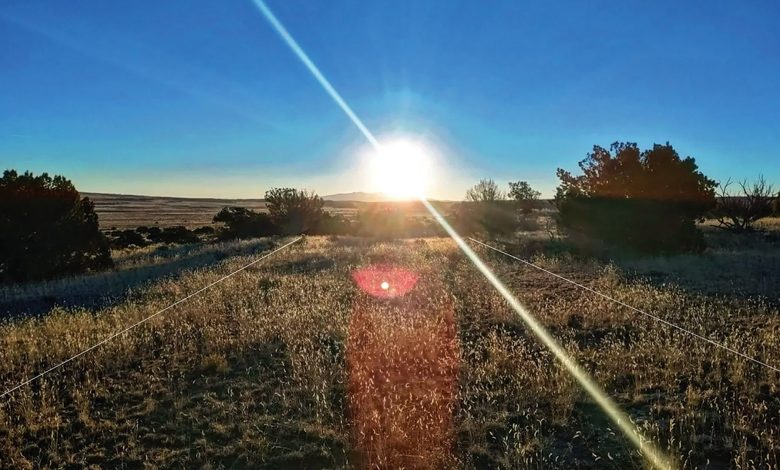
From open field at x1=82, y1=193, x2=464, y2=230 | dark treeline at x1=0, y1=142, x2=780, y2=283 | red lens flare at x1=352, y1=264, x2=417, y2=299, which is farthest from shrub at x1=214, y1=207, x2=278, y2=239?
red lens flare at x1=352, y1=264, x2=417, y2=299

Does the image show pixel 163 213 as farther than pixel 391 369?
Yes

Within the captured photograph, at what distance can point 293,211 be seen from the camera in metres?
38.1

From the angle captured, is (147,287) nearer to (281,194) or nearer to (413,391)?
(413,391)

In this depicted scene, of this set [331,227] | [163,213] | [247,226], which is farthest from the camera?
[163,213]

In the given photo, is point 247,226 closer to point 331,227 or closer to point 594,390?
point 331,227

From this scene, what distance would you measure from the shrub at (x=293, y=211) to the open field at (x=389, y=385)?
27310mm

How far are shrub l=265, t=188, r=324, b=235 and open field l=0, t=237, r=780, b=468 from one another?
89.6 ft

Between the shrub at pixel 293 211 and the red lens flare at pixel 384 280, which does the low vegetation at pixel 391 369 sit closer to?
the red lens flare at pixel 384 280

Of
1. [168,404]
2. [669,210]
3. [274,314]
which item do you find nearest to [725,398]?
[168,404]

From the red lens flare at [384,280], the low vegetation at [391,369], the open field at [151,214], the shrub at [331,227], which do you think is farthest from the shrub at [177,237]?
the red lens flare at [384,280]

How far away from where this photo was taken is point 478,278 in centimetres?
1317

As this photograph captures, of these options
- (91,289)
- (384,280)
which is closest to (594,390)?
(384,280)

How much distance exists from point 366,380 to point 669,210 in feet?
57.8

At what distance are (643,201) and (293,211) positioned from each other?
81.8 feet
